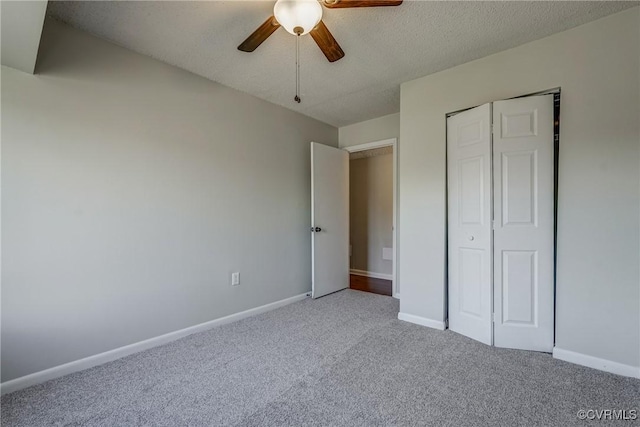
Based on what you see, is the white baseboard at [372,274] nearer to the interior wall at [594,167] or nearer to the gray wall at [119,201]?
the gray wall at [119,201]

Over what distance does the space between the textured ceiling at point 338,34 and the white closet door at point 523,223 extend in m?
0.54

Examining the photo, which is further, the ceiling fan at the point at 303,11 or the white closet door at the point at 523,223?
the white closet door at the point at 523,223

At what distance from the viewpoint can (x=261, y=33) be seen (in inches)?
67.3

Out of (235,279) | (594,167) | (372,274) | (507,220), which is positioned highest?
(594,167)

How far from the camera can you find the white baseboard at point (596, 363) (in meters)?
1.88

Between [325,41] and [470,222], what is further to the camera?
[470,222]

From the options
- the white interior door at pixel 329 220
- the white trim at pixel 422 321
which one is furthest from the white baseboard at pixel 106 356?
the white trim at pixel 422 321

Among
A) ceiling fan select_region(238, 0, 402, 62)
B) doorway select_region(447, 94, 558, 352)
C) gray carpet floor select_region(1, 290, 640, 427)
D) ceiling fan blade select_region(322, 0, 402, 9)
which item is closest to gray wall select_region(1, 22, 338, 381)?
gray carpet floor select_region(1, 290, 640, 427)

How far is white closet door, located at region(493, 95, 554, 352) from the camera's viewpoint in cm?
216

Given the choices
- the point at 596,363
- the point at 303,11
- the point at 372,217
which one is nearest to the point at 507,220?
the point at 596,363

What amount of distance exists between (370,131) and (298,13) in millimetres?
2666

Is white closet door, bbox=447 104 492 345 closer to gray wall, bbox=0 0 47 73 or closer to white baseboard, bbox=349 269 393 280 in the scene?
white baseboard, bbox=349 269 393 280

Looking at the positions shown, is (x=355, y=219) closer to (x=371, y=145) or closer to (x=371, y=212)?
(x=371, y=212)

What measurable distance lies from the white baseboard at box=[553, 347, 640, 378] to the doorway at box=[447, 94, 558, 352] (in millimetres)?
89
